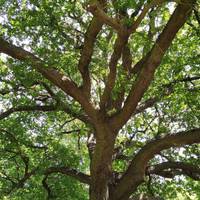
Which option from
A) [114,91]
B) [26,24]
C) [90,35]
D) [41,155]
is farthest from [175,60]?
[41,155]

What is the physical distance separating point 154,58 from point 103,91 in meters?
2.28

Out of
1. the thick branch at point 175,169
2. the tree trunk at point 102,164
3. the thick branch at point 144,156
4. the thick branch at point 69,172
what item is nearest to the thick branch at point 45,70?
the tree trunk at point 102,164

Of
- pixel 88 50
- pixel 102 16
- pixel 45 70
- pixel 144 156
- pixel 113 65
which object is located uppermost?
pixel 88 50

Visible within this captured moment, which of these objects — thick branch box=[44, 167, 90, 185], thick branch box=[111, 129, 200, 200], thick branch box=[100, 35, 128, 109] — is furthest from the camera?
thick branch box=[44, 167, 90, 185]

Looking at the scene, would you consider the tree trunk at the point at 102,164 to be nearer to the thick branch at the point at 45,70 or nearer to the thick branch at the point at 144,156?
the thick branch at the point at 144,156

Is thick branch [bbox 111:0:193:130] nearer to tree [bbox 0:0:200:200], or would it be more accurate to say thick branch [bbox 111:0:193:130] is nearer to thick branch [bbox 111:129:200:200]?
tree [bbox 0:0:200:200]

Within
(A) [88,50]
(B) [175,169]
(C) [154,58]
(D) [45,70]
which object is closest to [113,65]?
(A) [88,50]

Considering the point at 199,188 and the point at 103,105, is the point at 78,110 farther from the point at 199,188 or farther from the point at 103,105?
the point at 199,188

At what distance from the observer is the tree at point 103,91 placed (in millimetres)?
8477

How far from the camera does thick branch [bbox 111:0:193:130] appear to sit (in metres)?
7.41

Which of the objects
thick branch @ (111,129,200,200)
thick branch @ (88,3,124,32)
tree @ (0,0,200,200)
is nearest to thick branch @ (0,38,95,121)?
tree @ (0,0,200,200)

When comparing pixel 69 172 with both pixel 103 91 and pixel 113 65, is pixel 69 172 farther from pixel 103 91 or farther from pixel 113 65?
pixel 113 65

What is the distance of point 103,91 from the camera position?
9.96m

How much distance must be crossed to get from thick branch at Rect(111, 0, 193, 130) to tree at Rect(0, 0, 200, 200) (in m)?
0.02
